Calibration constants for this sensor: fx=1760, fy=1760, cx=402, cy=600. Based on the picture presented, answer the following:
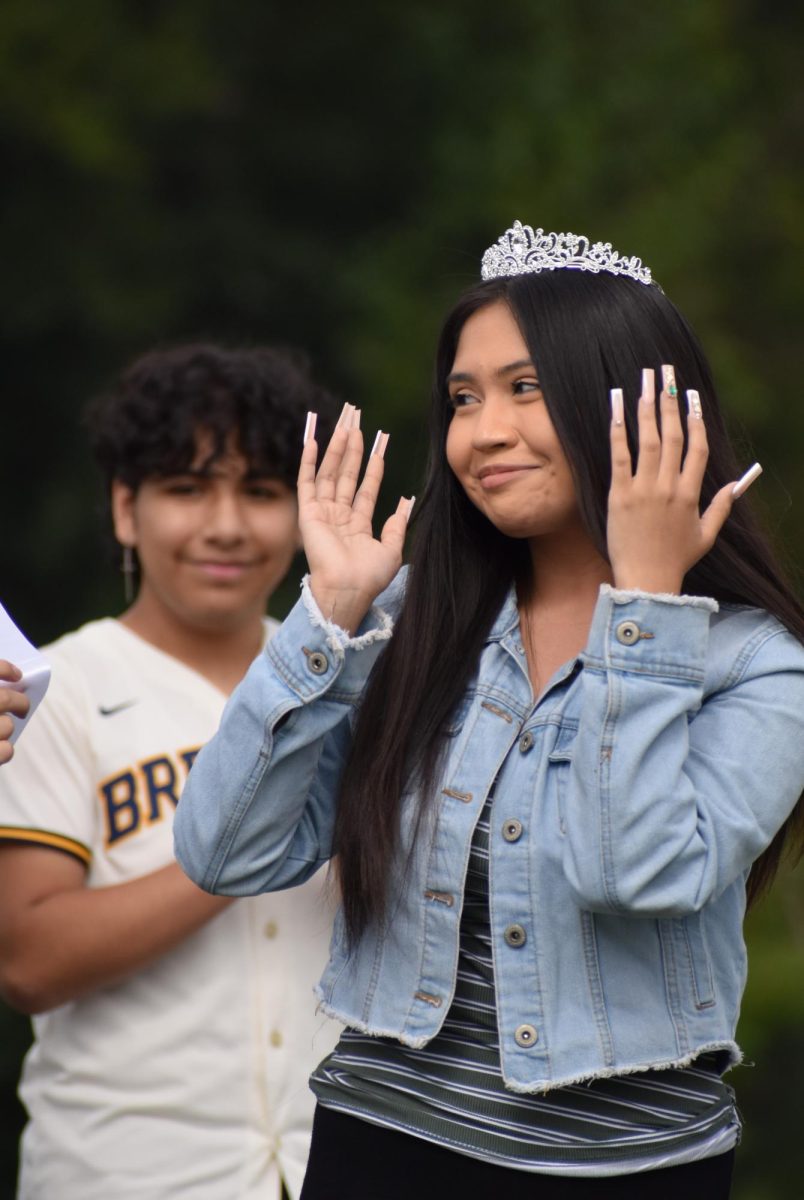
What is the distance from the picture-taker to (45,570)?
684 cm

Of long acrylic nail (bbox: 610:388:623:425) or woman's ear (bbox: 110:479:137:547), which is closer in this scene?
long acrylic nail (bbox: 610:388:623:425)

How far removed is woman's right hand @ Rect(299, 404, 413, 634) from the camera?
2.06 metres

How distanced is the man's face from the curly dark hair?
25mm

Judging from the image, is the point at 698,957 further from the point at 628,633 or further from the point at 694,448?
the point at 694,448

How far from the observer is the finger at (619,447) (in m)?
1.92

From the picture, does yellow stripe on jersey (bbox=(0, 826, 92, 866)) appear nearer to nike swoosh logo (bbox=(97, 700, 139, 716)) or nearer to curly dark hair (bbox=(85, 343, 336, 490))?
nike swoosh logo (bbox=(97, 700, 139, 716))

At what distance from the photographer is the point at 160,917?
8.37 feet

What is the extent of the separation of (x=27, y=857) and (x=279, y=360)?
40.1 inches

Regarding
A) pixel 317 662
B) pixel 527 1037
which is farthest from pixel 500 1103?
pixel 317 662

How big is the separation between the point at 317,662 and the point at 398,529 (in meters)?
0.24

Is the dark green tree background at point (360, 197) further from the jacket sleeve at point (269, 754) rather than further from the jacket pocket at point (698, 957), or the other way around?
the jacket pocket at point (698, 957)

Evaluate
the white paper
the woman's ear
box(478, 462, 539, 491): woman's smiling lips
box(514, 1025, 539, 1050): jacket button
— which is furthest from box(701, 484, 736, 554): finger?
the woman's ear

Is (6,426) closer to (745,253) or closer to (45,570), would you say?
(45,570)

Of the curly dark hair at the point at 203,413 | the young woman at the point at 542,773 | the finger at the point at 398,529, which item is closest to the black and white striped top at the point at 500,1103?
the young woman at the point at 542,773
